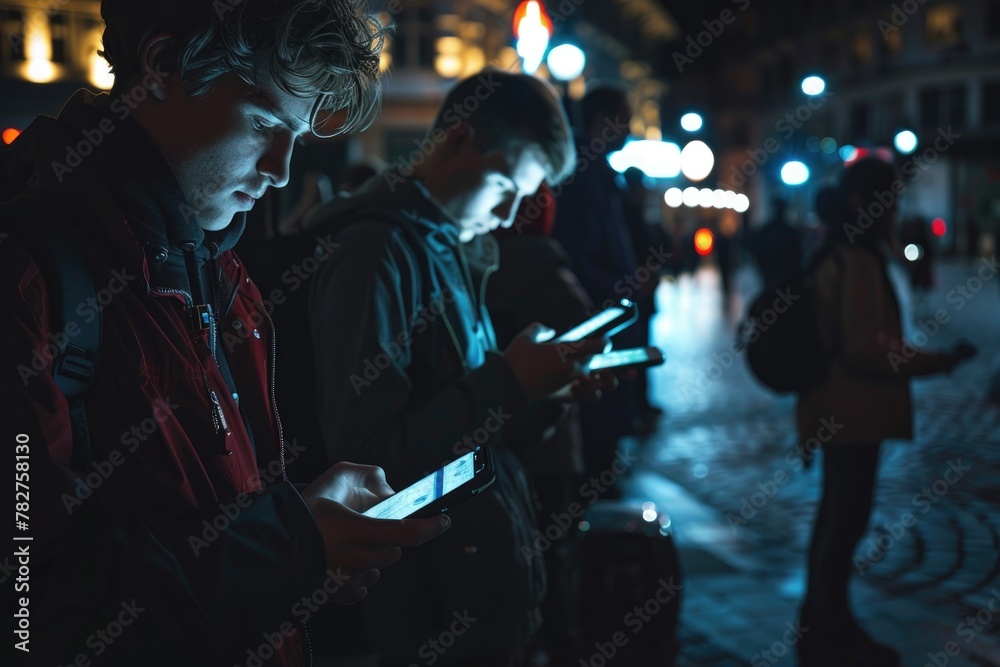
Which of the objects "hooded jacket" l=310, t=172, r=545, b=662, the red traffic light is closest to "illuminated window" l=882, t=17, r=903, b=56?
the red traffic light

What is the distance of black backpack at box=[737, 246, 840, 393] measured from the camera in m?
4.26

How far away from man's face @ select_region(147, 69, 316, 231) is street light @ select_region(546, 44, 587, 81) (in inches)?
322

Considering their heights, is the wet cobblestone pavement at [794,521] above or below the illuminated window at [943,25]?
below

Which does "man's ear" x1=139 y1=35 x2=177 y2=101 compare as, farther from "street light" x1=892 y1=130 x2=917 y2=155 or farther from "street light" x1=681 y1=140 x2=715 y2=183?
"street light" x1=681 y1=140 x2=715 y2=183

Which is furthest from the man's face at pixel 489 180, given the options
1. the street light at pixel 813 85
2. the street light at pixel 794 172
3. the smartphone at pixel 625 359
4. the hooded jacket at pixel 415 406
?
the street light at pixel 794 172

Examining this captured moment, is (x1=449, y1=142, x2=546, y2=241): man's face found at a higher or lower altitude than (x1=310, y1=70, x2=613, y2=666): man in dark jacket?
higher

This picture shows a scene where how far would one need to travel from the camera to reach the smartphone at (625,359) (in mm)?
2592

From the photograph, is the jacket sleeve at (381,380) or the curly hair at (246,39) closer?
the curly hair at (246,39)

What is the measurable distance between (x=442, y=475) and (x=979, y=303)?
78.4 ft

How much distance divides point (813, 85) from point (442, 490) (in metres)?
16.2

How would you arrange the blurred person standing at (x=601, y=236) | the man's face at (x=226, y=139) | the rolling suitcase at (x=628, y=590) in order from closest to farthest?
the man's face at (x=226, y=139)
the rolling suitcase at (x=628, y=590)
the blurred person standing at (x=601, y=236)

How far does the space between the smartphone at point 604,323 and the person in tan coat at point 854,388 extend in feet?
6.20

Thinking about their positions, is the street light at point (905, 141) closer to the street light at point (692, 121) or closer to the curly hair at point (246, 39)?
the street light at point (692, 121)

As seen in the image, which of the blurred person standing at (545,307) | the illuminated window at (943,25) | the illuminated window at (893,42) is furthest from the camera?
the illuminated window at (893,42)
